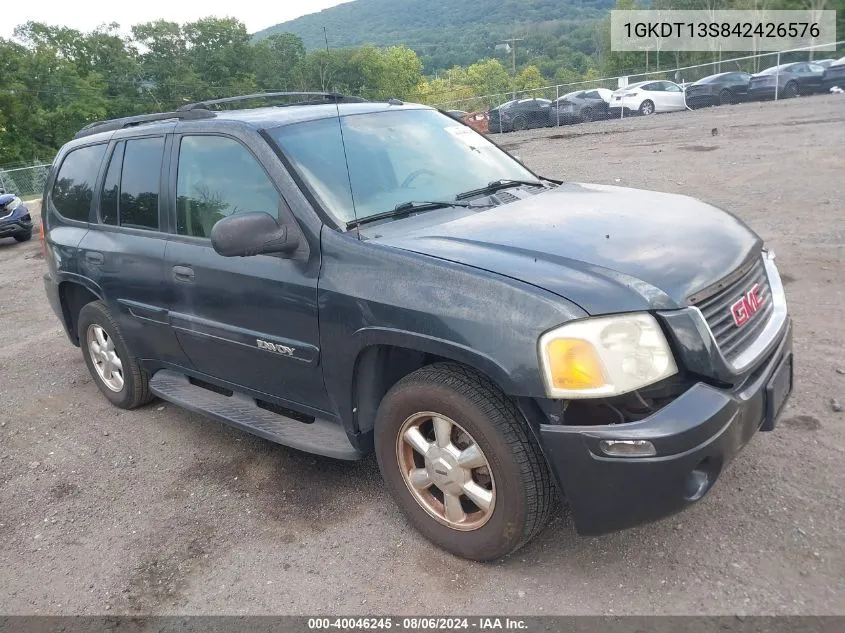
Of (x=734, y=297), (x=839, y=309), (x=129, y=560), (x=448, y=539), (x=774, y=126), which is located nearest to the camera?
(x=734, y=297)

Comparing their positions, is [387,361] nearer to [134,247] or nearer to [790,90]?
[134,247]

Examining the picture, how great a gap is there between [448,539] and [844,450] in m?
1.98

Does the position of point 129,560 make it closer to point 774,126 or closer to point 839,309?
point 839,309

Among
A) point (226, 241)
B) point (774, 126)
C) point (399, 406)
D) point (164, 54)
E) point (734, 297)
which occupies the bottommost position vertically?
point (774, 126)

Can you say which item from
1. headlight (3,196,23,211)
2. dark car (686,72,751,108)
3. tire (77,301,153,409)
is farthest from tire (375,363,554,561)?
dark car (686,72,751,108)

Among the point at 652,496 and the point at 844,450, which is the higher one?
the point at 652,496

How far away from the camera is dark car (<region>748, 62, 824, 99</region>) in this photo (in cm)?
2616

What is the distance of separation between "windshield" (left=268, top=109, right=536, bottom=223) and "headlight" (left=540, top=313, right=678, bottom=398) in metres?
1.24

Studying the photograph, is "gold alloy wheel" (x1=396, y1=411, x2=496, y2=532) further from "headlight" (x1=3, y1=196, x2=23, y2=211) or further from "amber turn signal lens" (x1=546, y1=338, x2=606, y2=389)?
"headlight" (x1=3, y1=196, x2=23, y2=211)

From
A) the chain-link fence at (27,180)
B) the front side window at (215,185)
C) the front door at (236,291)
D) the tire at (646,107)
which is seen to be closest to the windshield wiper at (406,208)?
the front door at (236,291)

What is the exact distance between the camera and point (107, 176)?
4.48m

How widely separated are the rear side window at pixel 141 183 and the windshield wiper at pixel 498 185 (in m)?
1.78

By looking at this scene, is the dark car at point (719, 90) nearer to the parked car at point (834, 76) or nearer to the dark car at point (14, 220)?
the parked car at point (834, 76)

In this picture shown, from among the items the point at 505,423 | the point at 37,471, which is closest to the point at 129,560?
the point at 37,471
